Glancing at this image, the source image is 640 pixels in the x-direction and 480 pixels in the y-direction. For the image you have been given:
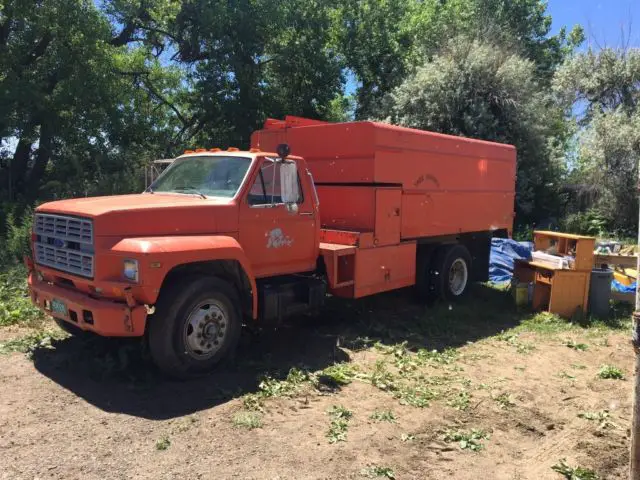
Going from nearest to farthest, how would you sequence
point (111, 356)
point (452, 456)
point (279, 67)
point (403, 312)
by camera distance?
point (452, 456), point (111, 356), point (403, 312), point (279, 67)

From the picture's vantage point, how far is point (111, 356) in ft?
18.4

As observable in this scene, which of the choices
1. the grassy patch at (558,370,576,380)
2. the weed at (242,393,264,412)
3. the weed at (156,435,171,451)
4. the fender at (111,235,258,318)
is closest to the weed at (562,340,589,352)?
the grassy patch at (558,370,576,380)

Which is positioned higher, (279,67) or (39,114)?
(279,67)

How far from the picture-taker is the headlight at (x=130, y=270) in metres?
4.83

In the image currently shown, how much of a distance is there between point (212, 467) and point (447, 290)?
595 cm

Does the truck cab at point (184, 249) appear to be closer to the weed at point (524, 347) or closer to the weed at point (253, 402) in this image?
the weed at point (253, 402)

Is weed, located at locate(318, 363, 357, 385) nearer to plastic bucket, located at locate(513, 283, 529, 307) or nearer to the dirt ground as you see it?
the dirt ground

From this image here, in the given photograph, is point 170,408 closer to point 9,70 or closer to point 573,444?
point 573,444

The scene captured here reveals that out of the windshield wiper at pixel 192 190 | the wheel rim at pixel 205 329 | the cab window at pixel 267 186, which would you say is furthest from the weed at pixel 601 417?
the windshield wiper at pixel 192 190

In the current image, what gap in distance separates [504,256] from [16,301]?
8.87 meters

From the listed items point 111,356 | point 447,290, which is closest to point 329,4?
point 447,290

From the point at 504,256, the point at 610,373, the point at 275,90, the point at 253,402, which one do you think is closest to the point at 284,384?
the point at 253,402

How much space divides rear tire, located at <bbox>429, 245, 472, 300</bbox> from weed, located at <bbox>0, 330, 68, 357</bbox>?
5380mm

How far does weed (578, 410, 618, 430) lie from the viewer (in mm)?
4726
